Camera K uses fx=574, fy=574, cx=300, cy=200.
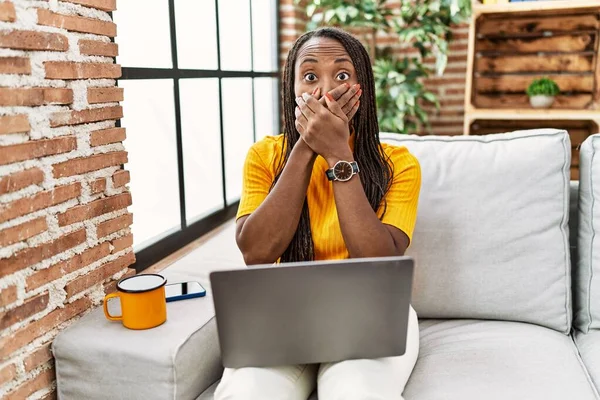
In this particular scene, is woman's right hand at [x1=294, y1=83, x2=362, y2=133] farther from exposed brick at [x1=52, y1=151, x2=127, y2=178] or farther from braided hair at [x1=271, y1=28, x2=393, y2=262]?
exposed brick at [x1=52, y1=151, x2=127, y2=178]

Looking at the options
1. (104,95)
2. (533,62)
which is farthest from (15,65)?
(533,62)

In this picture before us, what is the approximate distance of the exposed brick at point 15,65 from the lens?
1009mm

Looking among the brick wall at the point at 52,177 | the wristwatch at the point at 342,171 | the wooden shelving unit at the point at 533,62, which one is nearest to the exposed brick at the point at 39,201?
the brick wall at the point at 52,177

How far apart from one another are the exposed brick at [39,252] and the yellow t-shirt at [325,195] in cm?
35

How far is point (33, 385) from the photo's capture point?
3.71ft

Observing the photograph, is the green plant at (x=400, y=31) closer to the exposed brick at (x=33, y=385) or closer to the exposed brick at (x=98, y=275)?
the exposed brick at (x=98, y=275)

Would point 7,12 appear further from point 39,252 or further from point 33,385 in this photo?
point 33,385

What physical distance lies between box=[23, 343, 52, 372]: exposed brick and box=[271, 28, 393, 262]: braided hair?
0.52 m

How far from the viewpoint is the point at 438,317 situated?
152 centimetres

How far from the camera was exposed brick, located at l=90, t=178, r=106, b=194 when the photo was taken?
1.28 m

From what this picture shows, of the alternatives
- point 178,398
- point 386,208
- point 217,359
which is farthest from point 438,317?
point 178,398

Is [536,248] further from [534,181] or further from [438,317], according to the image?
[438,317]

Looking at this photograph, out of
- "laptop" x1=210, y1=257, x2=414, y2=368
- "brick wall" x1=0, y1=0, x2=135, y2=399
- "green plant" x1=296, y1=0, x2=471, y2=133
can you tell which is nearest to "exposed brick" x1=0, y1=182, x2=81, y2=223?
"brick wall" x1=0, y1=0, x2=135, y2=399

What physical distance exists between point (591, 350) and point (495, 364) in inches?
11.1
